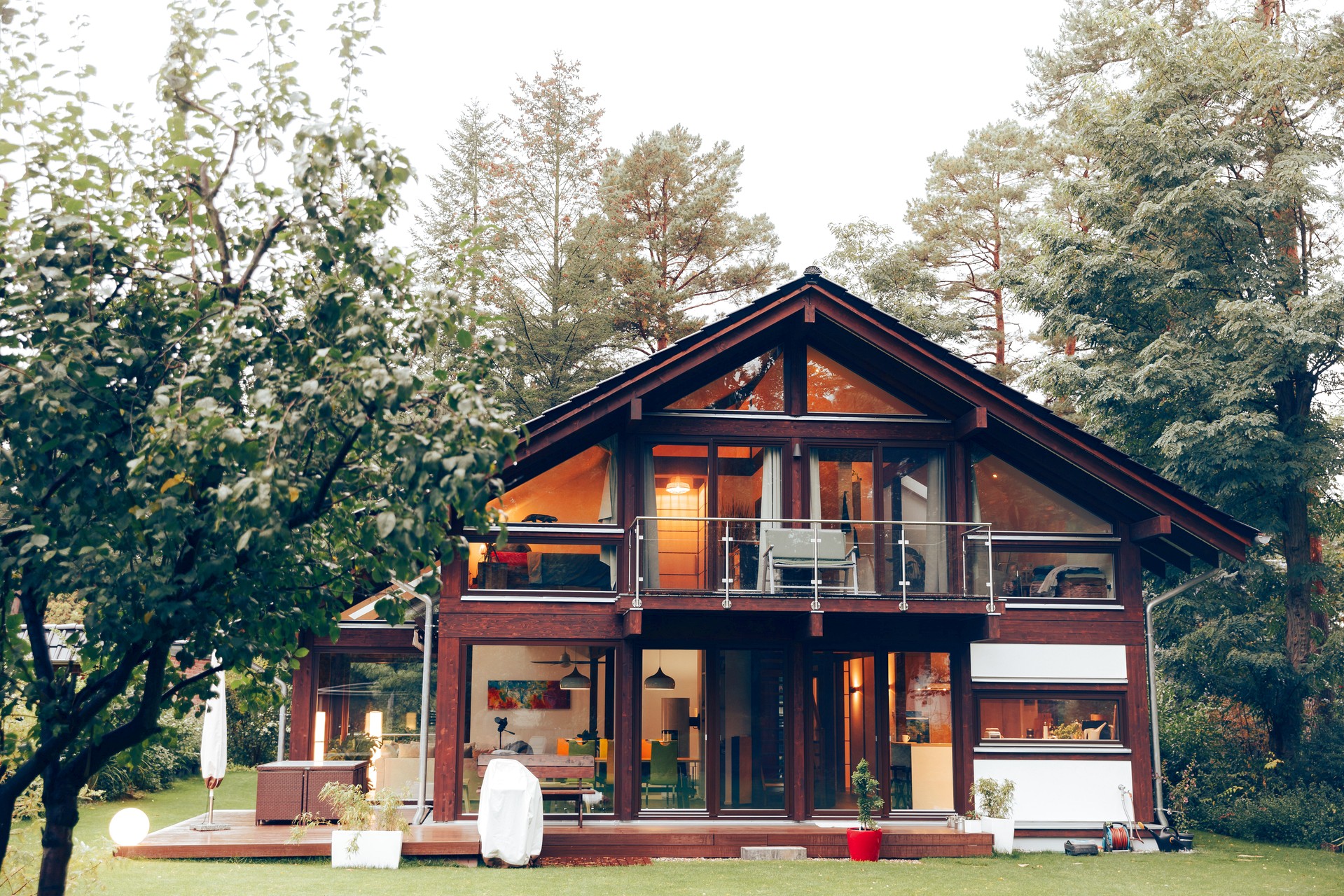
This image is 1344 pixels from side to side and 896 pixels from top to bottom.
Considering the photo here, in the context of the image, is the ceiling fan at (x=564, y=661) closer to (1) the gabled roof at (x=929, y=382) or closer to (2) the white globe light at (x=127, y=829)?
(1) the gabled roof at (x=929, y=382)

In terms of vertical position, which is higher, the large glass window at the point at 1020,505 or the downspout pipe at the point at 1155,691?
the large glass window at the point at 1020,505

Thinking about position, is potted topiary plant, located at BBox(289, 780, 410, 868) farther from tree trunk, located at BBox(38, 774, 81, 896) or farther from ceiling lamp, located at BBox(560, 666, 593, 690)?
tree trunk, located at BBox(38, 774, 81, 896)

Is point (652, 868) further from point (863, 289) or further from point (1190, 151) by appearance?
point (863, 289)

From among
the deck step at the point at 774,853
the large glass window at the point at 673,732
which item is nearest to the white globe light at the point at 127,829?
the large glass window at the point at 673,732

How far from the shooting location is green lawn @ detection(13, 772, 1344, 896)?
10.3 metres

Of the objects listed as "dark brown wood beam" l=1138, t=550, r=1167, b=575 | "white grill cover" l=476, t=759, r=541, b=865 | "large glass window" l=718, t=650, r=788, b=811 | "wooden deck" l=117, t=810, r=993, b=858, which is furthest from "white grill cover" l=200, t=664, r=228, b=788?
"dark brown wood beam" l=1138, t=550, r=1167, b=575

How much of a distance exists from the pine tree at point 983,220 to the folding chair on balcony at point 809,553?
669 inches

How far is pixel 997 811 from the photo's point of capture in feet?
44.0

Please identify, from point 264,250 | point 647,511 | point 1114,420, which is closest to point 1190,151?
point 1114,420

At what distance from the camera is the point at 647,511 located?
1446 centimetres

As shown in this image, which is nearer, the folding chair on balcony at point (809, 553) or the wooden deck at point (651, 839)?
the wooden deck at point (651, 839)

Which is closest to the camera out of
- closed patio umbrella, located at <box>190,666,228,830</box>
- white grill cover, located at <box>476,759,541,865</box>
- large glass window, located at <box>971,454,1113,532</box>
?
white grill cover, located at <box>476,759,541,865</box>

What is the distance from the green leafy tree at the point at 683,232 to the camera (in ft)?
99.9

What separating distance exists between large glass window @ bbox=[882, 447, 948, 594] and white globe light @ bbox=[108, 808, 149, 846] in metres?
8.95
